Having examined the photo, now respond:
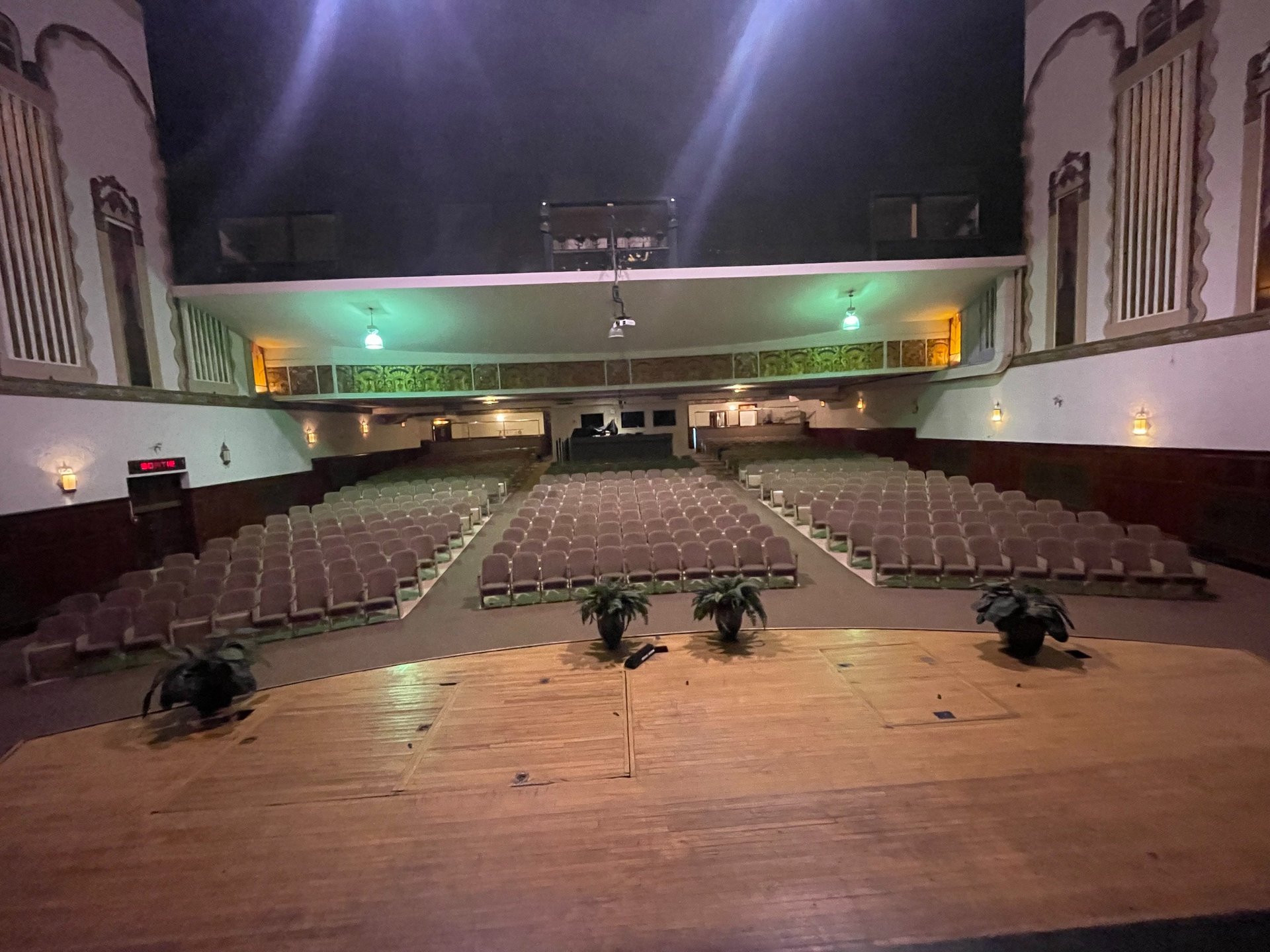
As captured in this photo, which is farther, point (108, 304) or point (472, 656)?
point (108, 304)

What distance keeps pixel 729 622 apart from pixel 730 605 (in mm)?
183

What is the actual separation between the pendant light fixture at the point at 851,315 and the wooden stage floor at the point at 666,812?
7726 mm

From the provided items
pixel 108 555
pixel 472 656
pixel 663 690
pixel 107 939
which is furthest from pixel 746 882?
pixel 108 555

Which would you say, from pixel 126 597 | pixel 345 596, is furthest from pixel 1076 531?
pixel 126 597

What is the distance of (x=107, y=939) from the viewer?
7.57 ft

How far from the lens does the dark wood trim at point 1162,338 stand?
6.39 meters

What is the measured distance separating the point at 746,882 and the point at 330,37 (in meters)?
16.0

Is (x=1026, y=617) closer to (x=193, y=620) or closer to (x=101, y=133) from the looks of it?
(x=193, y=620)

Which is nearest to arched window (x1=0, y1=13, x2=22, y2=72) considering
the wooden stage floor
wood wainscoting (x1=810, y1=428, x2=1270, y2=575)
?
the wooden stage floor

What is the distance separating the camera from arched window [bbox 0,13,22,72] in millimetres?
6906

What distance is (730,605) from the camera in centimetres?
500

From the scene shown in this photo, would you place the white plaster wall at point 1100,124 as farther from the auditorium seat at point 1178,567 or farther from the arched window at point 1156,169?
the auditorium seat at point 1178,567

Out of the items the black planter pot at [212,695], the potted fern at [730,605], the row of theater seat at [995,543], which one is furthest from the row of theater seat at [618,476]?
the black planter pot at [212,695]

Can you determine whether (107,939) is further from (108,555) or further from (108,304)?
(108,304)
